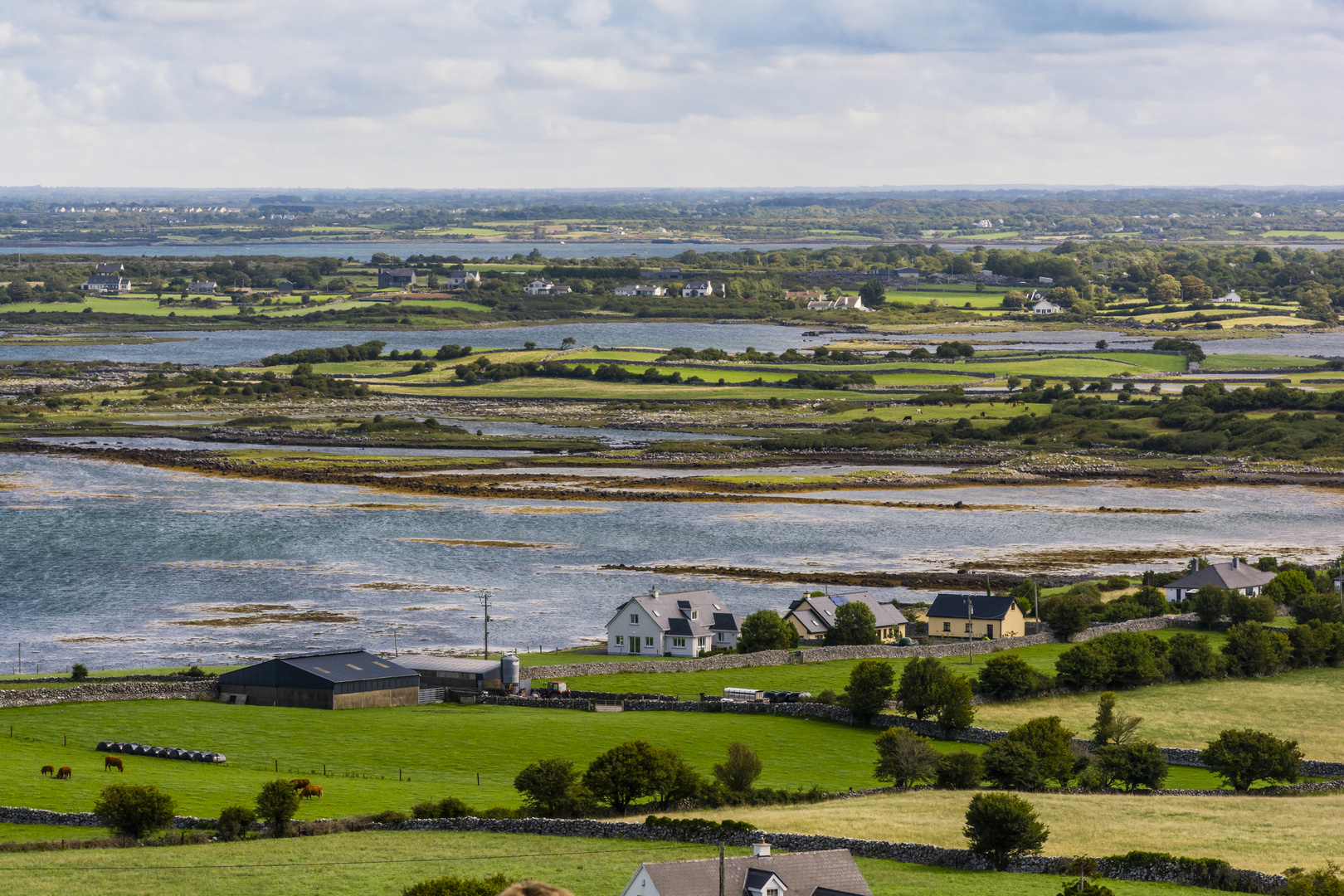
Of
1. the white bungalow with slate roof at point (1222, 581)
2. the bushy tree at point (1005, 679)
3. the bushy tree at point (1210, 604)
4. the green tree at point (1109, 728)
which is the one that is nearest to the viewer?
the green tree at point (1109, 728)

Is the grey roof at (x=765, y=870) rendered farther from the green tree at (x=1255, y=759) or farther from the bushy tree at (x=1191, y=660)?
the bushy tree at (x=1191, y=660)

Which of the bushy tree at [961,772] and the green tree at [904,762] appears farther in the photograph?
the green tree at [904,762]

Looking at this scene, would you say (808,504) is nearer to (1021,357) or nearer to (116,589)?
(116,589)

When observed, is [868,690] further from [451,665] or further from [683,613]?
[451,665]

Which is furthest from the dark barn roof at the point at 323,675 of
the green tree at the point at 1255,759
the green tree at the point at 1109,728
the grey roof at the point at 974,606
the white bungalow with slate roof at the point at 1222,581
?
the white bungalow with slate roof at the point at 1222,581

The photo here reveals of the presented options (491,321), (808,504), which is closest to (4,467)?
(808,504)

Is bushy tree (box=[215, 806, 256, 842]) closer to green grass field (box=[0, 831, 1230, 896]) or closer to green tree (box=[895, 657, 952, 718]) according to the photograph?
green grass field (box=[0, 831, 1230, 896])

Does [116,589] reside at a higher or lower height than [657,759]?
A: lower
